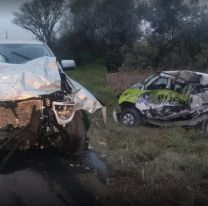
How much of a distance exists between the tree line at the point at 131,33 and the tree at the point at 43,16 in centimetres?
4

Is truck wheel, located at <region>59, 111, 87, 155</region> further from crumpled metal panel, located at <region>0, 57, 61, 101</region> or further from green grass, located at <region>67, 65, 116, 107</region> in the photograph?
green grass, located at <region>67, 65, 116, 107</region>

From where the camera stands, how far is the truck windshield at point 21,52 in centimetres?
894

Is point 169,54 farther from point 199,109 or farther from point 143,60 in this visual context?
point 199,109

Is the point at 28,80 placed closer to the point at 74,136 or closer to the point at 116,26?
the point at 74,136

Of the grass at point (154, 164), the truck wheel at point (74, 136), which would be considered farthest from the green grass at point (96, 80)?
the truck wheel at point (74, 136)

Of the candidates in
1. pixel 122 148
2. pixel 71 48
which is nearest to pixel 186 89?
pixel 122 148

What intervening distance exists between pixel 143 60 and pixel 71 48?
339 cm

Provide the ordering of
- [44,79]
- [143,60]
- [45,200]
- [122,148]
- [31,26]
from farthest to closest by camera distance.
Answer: [143,60], [31,26], [122,148], [44,79], [45,200]

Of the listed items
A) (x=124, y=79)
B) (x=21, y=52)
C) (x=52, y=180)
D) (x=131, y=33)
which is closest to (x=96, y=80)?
(x=124, y=79)

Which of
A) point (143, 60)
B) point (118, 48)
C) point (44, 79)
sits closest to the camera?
point (44, 79)

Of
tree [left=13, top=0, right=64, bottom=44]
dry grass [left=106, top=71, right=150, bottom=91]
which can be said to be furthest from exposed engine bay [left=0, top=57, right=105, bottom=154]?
tree [left=13, top=0, right=64, bottom=44]

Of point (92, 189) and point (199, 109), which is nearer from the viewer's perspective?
point (92, 189)

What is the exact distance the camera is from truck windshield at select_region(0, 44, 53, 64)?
894 cm

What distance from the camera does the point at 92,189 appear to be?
6.61m
